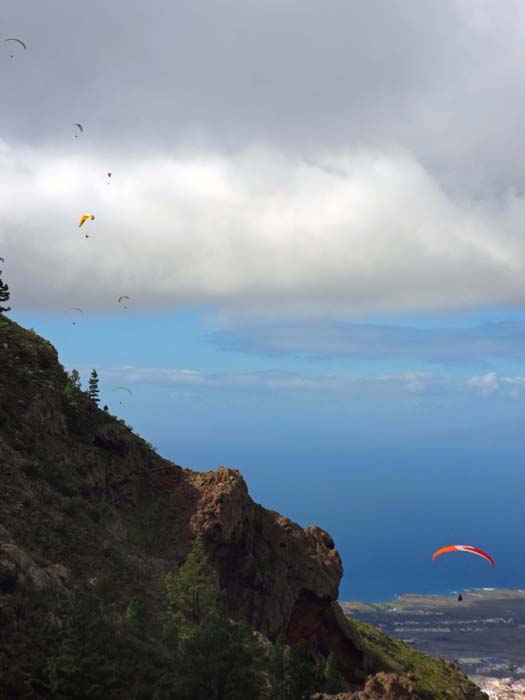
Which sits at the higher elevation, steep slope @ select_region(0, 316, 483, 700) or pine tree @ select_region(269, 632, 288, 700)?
steep slope @ select_region(0, 316, 483, 700)

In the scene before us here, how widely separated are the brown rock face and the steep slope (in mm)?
129

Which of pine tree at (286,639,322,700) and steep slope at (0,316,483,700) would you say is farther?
steep slope at (0,316,483,700)

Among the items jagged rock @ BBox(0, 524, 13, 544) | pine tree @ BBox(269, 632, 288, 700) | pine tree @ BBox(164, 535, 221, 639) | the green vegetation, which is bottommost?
the green vegetation

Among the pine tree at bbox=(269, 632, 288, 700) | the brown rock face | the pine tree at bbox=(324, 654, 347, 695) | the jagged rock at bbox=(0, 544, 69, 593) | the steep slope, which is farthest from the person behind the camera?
the brown rock face

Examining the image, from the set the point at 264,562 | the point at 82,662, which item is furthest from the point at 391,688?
the point at 82,662

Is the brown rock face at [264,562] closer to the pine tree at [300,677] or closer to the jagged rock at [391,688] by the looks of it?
the jagged rock at [391,688]

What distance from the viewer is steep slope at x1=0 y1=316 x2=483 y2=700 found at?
56.8 metres

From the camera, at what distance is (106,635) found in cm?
3575

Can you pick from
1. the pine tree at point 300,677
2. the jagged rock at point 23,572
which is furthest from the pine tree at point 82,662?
the pine tree at point 300,677

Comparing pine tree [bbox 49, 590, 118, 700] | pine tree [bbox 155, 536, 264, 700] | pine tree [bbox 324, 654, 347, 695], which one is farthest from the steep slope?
pine tree [bbox 49, 590, 118, 700]

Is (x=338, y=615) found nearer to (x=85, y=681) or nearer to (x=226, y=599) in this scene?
(x=226, y=599)

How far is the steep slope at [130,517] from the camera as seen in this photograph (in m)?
56.8

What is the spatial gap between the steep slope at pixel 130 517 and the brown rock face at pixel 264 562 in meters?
0.13

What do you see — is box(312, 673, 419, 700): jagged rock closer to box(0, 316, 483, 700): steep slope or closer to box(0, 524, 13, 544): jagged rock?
box(0, 316, 483, 700): steep slope
